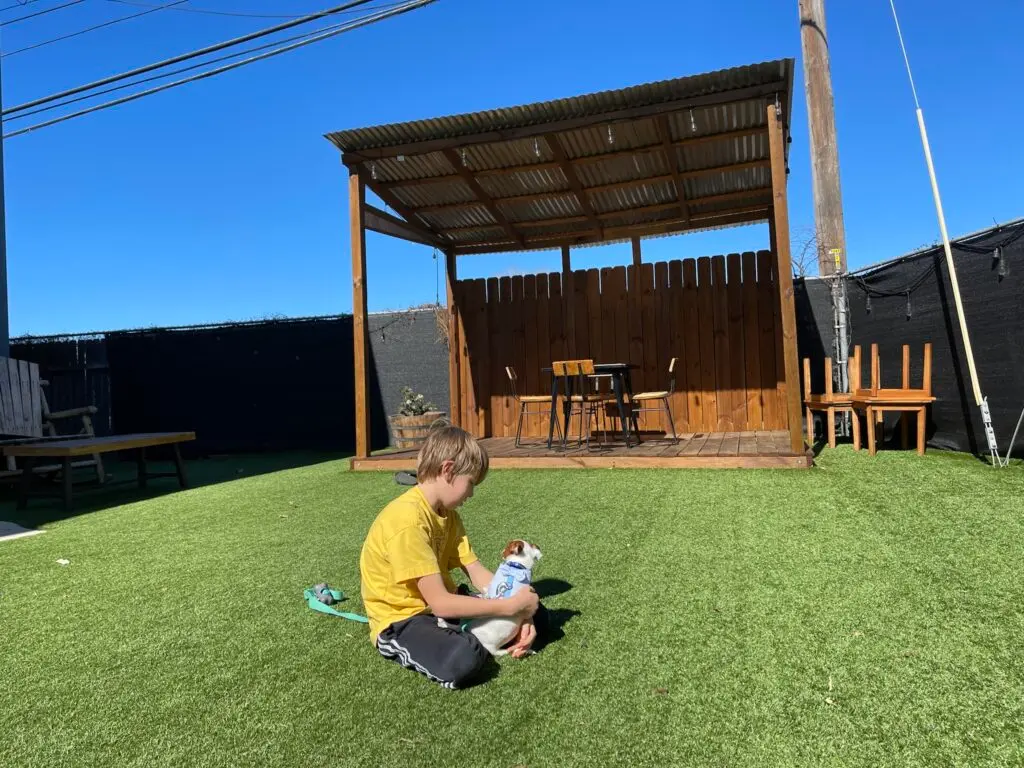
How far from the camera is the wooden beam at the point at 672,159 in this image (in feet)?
20.3

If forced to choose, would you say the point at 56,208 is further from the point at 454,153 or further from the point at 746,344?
the point at 746,344

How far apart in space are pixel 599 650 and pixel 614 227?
292 inches

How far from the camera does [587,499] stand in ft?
14.8

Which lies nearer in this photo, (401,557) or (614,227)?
(401,557)

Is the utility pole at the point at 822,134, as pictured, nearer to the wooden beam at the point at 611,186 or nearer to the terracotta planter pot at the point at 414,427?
the wooden beam at the point at 611,186

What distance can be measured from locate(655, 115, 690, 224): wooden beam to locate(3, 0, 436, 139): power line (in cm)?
339

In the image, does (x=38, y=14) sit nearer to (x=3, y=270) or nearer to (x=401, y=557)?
(x=3, y=270)

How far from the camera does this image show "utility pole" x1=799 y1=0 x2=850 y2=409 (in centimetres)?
734

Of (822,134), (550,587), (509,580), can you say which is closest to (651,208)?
(822,134)

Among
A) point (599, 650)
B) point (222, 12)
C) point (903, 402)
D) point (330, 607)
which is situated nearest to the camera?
point (599, 650)

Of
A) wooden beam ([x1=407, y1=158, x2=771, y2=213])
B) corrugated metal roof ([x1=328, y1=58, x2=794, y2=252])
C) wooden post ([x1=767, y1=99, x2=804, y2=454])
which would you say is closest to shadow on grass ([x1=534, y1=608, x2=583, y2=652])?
wooden post ([x1=767, y1=99, x2=804, y2=454])

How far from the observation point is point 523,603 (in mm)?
1938

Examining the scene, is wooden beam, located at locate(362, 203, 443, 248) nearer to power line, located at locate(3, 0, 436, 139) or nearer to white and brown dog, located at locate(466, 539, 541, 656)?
power line, located at locate(3, 0, 436, 139)

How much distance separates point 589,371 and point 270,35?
6.20m
